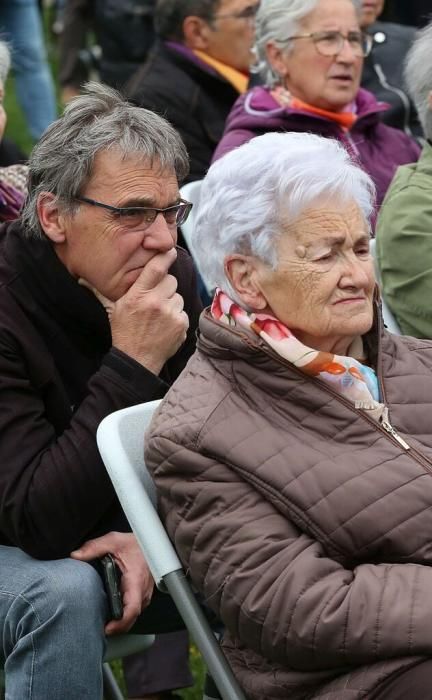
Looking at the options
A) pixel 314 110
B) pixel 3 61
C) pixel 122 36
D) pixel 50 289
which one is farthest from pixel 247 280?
pixel 122 36

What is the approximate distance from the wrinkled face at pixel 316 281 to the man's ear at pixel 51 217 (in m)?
0.56

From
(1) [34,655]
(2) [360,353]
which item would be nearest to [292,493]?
(2) [360,353]

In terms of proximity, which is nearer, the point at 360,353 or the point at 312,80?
the point at 360,353

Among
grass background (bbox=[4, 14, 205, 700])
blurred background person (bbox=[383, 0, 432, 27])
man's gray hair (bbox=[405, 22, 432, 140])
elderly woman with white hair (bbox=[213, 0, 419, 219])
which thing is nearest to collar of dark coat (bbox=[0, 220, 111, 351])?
grass background (bbox=[4, 14, 205, 700])

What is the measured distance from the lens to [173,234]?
332 cm

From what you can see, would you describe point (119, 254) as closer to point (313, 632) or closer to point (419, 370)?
point (419, 370)

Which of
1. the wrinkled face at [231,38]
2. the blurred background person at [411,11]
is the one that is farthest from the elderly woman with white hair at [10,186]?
the blurred background person at [411,11]

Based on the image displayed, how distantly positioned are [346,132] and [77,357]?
81.1 inches

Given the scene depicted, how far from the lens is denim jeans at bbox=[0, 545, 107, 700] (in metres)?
2.91

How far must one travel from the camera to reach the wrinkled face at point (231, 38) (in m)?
5.80

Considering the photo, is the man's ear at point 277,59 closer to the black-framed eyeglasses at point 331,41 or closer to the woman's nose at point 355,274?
the black-framed eyeglasses at point 331,41

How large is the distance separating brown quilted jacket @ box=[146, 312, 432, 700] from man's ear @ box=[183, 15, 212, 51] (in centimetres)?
321

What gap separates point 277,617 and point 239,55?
12.0 feet

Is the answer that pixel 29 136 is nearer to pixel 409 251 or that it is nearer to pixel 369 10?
pixel 369 10
